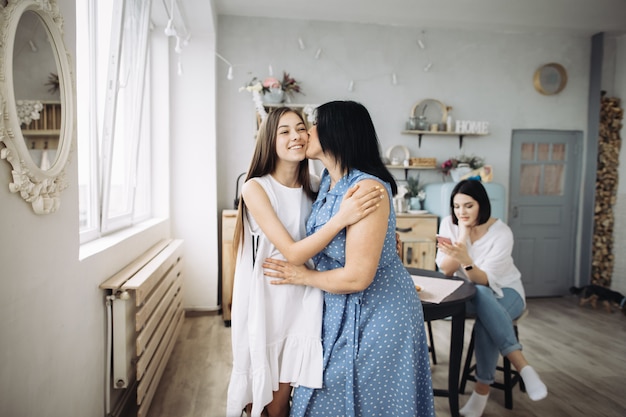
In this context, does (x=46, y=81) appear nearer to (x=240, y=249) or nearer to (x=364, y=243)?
(x=240, y=249)

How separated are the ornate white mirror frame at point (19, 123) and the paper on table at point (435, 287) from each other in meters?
1.64

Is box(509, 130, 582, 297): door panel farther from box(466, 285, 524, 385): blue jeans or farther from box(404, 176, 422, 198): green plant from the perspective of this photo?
box(466, 285, 524, 385): blue jeans

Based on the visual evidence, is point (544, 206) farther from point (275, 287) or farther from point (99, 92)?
point (99, 92)

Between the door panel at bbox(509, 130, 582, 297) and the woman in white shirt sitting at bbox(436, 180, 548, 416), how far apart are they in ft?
9.26

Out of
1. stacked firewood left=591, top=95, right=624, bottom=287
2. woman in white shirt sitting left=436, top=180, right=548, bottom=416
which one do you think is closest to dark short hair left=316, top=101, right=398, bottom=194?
woman in white shirt sitting left=436, top=180, right=548, bottom=416

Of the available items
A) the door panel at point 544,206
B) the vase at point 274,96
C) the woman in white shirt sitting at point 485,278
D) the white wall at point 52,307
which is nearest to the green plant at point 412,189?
the door panel at point 544,206

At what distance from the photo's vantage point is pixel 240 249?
1530 mm

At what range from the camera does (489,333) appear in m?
2.35

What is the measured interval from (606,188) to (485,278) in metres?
3.72

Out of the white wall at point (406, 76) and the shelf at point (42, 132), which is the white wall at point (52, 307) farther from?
the white wall at point (406, 76)

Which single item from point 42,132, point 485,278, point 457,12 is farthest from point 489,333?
point 457,12

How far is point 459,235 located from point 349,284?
1550 mm

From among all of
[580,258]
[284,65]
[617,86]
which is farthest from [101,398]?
[617,86]

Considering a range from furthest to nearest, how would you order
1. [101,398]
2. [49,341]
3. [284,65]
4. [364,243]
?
[284,65] → [101,398] → [49,341] → [364,243]
